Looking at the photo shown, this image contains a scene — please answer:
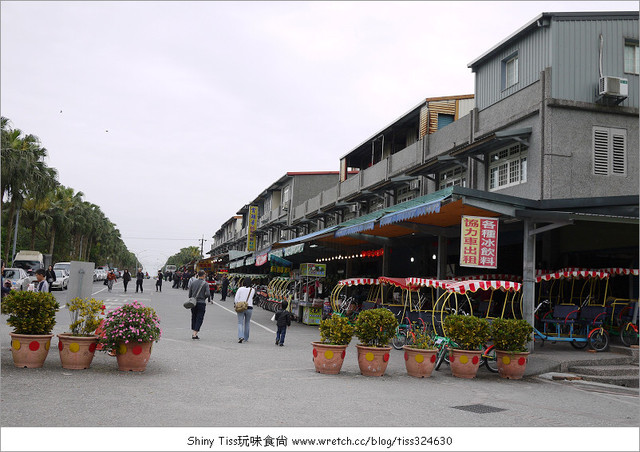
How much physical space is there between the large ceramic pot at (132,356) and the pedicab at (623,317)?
35.1ft

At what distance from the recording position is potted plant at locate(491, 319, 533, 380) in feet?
36.1

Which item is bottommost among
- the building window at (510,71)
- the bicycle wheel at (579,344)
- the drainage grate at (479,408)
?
the drainage grate at (479,408)

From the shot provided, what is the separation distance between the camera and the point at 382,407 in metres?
7.83

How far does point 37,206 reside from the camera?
157 feet

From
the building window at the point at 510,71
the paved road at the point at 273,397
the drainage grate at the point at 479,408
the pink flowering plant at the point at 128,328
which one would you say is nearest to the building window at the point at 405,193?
the building window at the point at 510,71

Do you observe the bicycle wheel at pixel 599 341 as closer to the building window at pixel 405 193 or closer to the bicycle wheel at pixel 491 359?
the bicycle wheel at pixel 491 359

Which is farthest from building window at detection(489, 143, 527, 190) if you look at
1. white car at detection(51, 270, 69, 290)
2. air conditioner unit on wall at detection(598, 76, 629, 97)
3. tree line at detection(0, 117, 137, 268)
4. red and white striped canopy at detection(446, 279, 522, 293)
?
white car at detection(51, 270, 69, 290)

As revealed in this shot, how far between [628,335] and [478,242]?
13.7 ft

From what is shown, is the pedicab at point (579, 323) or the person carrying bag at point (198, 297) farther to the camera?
the person carrying bag at point (198, 297)

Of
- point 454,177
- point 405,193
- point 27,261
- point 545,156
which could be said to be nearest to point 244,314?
point 545,156

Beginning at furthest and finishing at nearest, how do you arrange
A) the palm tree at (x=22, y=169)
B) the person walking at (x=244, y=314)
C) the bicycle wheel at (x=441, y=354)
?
the palm tree at (x=22, y=169) < the person walking at (x=244, y=314) < the bicycle wheel at (x=441, y=354)

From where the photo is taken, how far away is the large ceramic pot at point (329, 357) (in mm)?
10602

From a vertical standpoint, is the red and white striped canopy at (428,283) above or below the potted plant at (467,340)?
above

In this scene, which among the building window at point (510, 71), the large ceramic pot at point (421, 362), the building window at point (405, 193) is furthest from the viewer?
the building window at point (405, 193)
